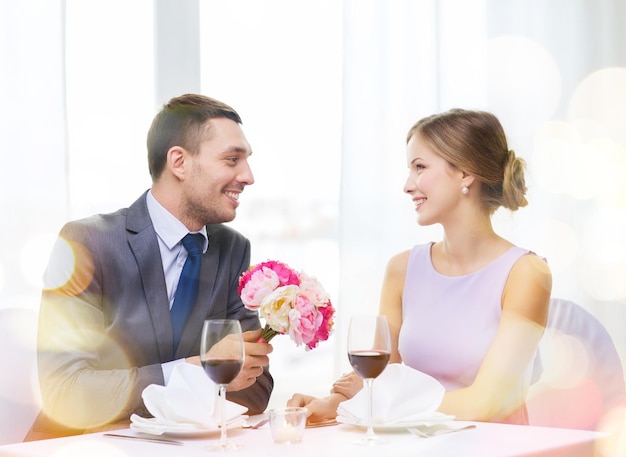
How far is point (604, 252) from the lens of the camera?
3.81m

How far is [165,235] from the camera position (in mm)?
2268

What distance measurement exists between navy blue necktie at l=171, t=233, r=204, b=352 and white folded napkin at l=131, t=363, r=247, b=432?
545 millimetres

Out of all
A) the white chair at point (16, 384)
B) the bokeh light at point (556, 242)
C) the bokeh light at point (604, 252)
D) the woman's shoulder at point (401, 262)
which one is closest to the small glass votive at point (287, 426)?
the white chair at point (16, 384)

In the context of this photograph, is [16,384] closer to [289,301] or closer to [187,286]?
[187,286]

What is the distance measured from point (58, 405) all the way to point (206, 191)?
2.47ft

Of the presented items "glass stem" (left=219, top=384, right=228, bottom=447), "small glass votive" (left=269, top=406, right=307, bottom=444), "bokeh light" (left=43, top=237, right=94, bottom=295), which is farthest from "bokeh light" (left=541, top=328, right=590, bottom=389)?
"bokeh light" (left=43, top=237, right=94, bottom=295)

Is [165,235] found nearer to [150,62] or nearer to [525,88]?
[150,62]

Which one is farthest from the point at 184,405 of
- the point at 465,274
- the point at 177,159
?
the point at 465,274

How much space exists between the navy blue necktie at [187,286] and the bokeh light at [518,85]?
194 centimetres

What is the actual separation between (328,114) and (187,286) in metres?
1.34

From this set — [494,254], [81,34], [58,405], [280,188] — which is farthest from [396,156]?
[58,405]

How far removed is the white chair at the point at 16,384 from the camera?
2.04 meters

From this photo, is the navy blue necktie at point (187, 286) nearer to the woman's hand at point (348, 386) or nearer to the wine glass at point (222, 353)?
the woman's hand at point (348, 386)

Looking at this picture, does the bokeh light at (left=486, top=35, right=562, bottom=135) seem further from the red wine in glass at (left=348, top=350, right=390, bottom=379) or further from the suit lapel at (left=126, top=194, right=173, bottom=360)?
the red wine in glass at (left=348, top=350, right=390, bottom=379)
